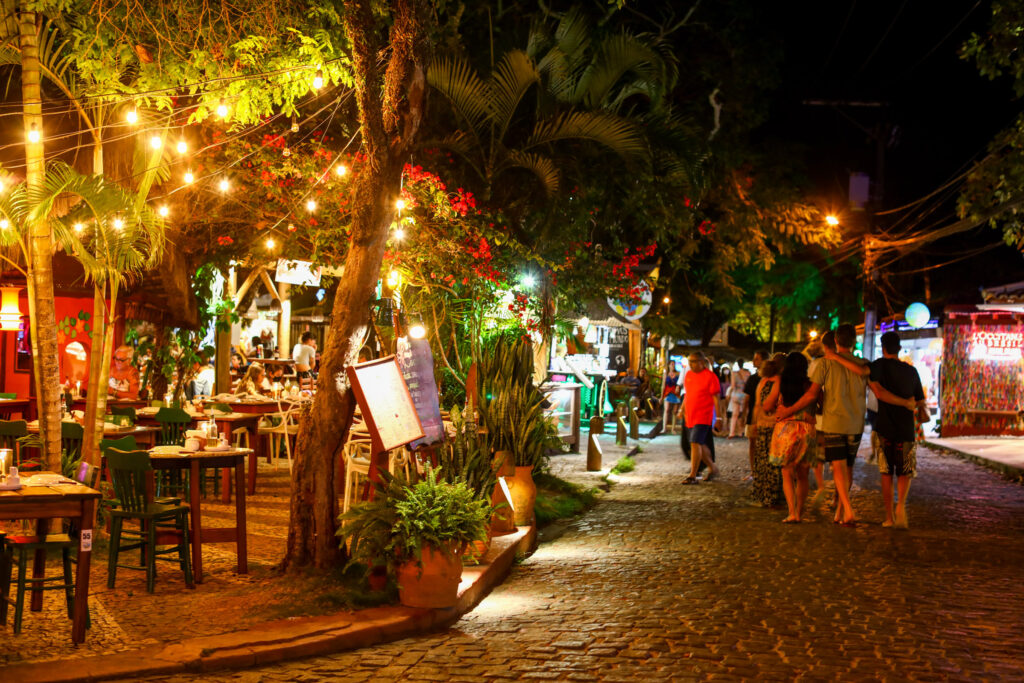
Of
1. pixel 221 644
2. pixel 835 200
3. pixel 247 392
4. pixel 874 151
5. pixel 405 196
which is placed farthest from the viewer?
pixel 835 200

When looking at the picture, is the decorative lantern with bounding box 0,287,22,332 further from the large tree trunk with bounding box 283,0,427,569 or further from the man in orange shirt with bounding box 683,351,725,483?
the man in orange shirt with bounding box 683,351,725,483

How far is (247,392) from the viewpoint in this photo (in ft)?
58.1

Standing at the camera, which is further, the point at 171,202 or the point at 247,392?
the point at 247,392

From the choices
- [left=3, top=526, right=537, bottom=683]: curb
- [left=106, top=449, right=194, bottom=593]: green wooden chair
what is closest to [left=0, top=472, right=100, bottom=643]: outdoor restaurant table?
[left=3, top=526, right=537, bottom=683]: curb

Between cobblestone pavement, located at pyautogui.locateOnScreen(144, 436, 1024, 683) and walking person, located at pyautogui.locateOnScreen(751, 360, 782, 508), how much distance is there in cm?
45

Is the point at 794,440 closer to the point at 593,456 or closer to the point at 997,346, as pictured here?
the point at 593,456

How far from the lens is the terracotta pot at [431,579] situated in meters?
7.30

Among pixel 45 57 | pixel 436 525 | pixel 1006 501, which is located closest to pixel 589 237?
pixel 1006 501

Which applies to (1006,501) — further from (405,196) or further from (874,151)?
(874,151)

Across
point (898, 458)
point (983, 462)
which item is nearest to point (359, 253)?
point (898, 458)

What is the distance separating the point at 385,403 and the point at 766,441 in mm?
6298

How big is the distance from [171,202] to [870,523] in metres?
10.9

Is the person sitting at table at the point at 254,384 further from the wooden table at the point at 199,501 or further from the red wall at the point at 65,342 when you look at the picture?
the wooden table at the point at 199,501

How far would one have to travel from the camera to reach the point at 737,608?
7746 mm
